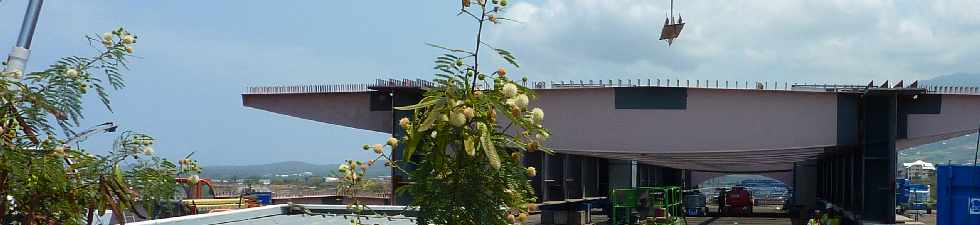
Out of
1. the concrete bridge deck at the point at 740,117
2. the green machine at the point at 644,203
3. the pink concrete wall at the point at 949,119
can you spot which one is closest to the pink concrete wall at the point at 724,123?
the concrete bridge deck at the point at 740,117

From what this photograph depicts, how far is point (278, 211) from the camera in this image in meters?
14.2

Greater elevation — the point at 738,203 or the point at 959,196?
the point at 959,196

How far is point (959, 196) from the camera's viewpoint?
15.8 meters

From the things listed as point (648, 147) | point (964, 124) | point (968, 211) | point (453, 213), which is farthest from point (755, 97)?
point (453, 213)

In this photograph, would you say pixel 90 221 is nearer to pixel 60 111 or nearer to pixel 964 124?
pixel 60 111

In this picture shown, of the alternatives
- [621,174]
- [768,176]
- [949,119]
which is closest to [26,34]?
[949,119]

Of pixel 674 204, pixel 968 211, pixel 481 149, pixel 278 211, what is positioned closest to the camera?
pixel 481 149

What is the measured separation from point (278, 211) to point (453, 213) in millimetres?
10356

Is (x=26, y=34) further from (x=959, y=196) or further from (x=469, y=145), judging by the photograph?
(x=959, y=196)

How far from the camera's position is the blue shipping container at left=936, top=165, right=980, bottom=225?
51.3 ft

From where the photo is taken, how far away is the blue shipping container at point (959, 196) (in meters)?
15.6

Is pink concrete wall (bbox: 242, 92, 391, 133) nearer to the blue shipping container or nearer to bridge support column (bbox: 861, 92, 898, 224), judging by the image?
bridge support column (bbox: 861, 92, 898, 224)

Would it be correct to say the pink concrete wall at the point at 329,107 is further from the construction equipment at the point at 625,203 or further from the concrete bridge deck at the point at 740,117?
the construction equipment at the point at 625,203

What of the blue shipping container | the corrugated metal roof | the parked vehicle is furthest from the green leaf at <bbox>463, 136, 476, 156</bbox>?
the parked vehicle
